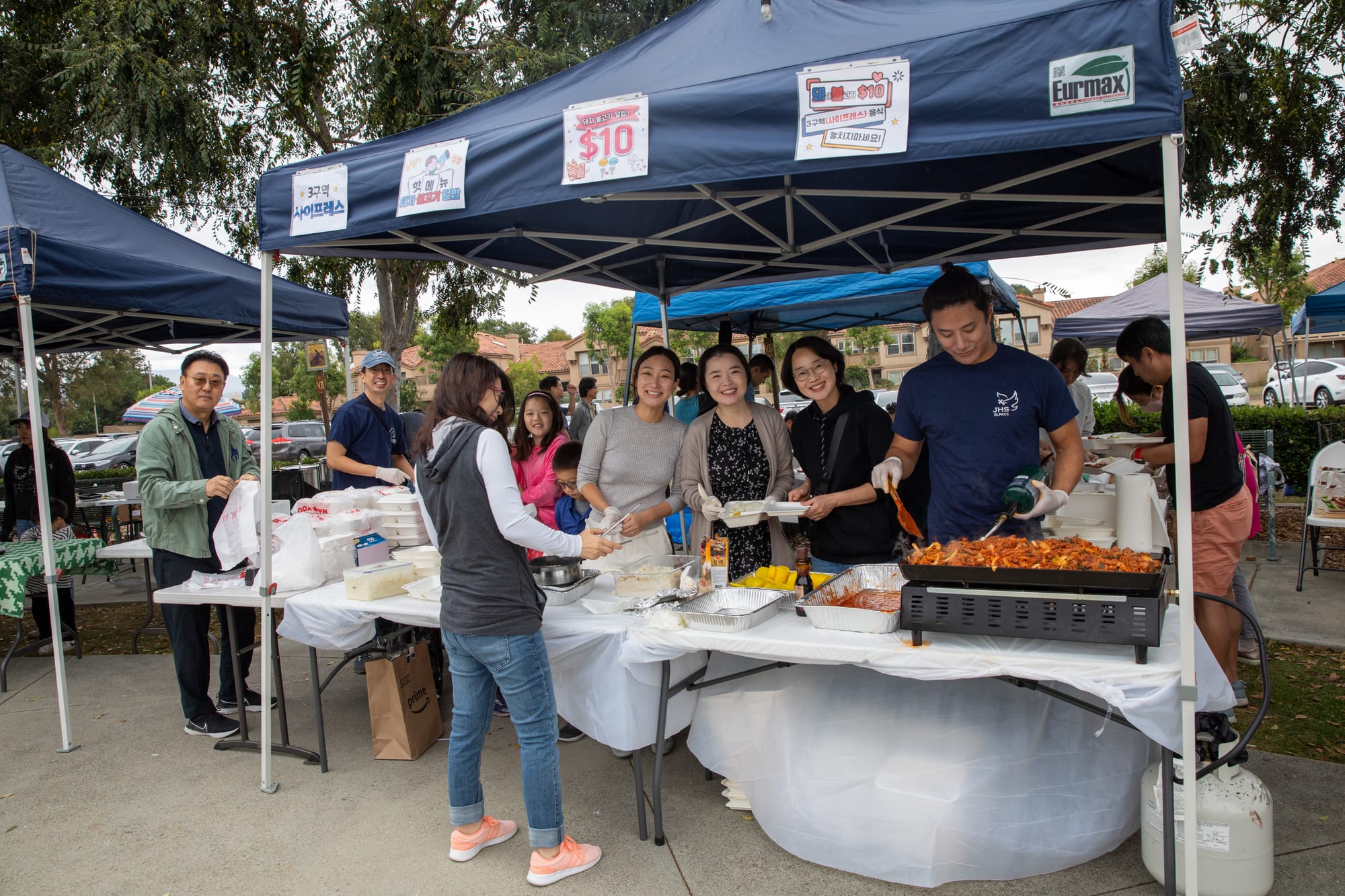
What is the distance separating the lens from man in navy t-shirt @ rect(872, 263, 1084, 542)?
2.65 meters

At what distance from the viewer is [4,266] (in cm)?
344

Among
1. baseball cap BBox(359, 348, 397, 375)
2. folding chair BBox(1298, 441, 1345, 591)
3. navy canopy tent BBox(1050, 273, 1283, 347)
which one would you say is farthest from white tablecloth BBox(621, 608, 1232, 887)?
navy canopy tent BBox(1050, 273, 1283, 347)

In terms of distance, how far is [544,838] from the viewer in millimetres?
2508

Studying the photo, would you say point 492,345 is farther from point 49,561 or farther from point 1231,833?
point 1231,833

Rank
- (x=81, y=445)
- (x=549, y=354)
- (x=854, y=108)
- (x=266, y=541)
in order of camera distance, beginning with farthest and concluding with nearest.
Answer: (x=549, y=354)
(x=81, y=445)
(x=266, y=541)
(x=854, y=108)

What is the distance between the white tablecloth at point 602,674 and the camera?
8.64 ft

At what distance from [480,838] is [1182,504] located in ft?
7.87

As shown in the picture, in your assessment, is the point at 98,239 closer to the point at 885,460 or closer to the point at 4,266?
the point at 4,266

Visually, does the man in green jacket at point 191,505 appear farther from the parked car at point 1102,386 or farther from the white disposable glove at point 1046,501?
the parked car at point 1102,386

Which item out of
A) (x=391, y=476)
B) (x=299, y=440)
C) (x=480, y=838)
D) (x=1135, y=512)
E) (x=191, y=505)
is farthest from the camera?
(x=299, y=440)

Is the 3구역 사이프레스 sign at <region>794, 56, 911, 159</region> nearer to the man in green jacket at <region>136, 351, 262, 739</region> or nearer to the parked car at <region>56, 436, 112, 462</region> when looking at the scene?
the man in green jacket at <region>136, 351, 262, 739</region>

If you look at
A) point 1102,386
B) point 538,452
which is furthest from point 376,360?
point 1102,386

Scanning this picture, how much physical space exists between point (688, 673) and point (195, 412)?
276cm

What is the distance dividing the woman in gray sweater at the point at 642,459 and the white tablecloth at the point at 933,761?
97 cm
